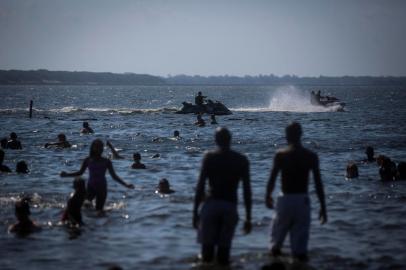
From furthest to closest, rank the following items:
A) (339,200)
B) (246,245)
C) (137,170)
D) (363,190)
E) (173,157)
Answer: (173,157) → (137,170) → (363,190) → (339,200) → (246,245)

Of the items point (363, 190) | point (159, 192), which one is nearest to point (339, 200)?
point (363, 190)

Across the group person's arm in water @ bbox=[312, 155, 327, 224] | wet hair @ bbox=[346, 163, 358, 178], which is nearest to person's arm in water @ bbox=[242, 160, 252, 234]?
person's arm in water @ bbox=[312, 155, 327, 224]

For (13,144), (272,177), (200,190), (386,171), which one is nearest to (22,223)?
(200,190)

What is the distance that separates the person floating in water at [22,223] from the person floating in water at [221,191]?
5.02m

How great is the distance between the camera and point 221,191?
29.9ft

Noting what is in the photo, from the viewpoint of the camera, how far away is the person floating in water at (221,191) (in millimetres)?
9062

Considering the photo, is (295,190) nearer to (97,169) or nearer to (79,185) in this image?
(79,185)

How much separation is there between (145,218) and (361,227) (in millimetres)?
4786

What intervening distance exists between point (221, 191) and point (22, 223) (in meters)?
5.58

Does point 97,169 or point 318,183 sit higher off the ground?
point 318,183

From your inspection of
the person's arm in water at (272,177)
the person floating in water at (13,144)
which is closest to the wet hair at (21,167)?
the person floating in water at (13,144)

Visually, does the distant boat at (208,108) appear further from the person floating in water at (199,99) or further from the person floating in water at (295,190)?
the person floating in water at (295,190)

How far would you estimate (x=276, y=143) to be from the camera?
36.3 m

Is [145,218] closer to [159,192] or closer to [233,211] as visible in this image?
[159,192]
